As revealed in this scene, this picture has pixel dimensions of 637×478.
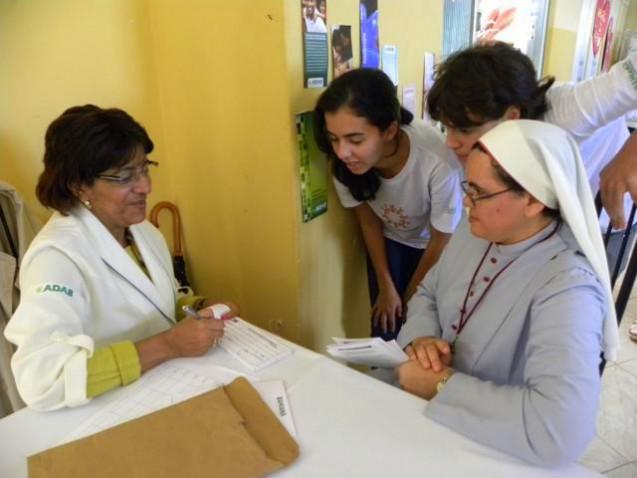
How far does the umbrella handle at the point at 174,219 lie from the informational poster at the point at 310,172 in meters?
0.51

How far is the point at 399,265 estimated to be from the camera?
182cm

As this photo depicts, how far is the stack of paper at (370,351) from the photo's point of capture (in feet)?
3.28

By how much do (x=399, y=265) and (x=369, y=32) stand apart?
32.8 inches

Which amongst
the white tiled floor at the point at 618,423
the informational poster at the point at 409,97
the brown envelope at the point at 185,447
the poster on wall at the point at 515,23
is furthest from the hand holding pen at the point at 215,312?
the poster on wall at the point at 515,23

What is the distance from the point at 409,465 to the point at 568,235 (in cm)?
53

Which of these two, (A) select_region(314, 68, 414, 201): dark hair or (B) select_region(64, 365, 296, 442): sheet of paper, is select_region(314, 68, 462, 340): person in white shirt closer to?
(A) select_region(314, 68, 414, 201): dark hair

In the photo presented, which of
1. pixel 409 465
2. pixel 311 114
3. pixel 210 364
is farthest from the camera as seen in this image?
pixel 311 114

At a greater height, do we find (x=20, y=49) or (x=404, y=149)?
(x=20, y=49)

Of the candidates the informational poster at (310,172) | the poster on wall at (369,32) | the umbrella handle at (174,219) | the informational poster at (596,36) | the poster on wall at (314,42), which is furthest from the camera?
the informational poster at (596,36)

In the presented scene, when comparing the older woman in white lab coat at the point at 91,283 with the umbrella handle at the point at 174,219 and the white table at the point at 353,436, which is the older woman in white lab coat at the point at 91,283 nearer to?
the white table at the point at 353,436

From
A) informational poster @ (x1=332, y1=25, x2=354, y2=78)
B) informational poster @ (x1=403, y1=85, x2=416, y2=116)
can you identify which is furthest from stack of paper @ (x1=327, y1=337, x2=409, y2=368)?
informational poster @ (x1=403, y1=85, x2=416, y2=116)

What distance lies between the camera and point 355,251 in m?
1.92

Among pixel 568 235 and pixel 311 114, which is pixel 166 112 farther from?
pixel 568 235

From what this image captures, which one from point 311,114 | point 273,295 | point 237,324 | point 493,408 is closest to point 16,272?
point 237,324
